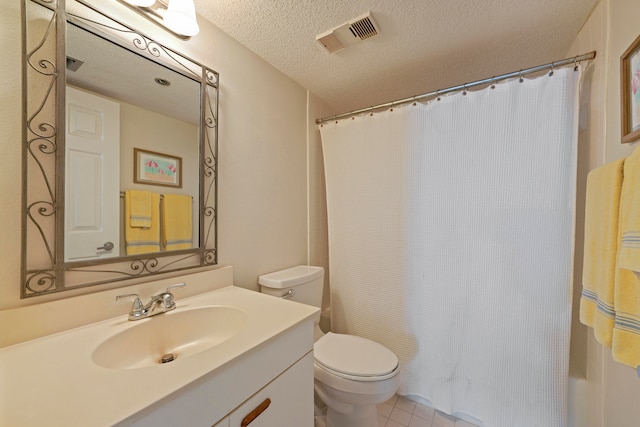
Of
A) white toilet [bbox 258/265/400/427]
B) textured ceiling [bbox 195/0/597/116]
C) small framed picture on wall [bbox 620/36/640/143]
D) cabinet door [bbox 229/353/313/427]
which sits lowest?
white toilet [bbox 258/265/400/427]

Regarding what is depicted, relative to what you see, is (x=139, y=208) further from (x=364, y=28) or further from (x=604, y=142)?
(x=604, y=142)

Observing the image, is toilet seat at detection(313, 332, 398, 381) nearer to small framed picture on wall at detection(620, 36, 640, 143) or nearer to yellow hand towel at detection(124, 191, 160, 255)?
yellow hand towel at detection(124, 191, 160, 255)

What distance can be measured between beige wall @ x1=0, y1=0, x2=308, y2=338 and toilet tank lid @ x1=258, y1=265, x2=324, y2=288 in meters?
0.06

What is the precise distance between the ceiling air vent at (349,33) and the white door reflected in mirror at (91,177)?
39.8 inches

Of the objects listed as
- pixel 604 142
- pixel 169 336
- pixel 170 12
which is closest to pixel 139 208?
pixel 169 336

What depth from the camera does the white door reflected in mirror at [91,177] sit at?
2.48ft

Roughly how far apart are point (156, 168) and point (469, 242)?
5.14ft

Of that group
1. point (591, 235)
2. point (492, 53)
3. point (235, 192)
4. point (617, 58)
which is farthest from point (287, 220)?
point (617, 58)

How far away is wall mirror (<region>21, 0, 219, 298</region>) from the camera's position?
0.71 m

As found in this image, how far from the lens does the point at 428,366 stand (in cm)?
144

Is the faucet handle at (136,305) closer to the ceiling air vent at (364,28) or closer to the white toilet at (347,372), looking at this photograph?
the white toilet at (347,372)

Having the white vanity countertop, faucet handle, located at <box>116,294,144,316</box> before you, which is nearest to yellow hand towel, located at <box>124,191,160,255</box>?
faucet handle, located at <box>116,294,144,316</box>

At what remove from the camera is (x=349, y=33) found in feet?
3.98

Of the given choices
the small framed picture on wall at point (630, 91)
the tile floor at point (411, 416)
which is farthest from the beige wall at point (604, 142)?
the tile floor at point (411, 416)
